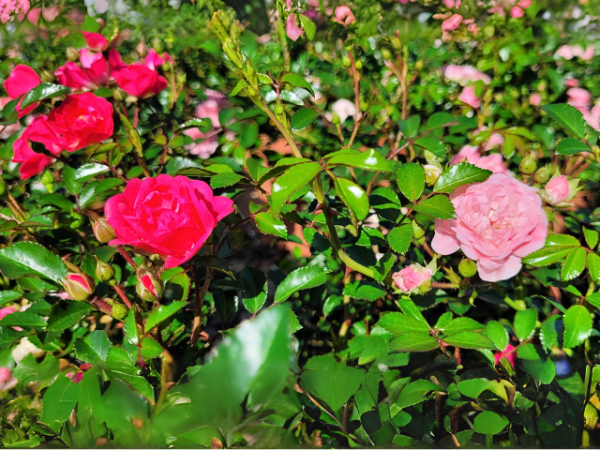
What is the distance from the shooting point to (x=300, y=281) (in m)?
0.56

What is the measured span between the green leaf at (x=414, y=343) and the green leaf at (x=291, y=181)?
20 centimetres

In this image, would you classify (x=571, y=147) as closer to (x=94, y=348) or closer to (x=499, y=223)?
(x=499, y=223)

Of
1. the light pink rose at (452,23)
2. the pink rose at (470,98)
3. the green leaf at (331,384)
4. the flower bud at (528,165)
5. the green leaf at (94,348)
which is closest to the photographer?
the green leaf at (331,384)

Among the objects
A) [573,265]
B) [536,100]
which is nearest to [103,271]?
[573,265]

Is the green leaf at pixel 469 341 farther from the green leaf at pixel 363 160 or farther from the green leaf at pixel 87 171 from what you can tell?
the green leaf at pixel 87 171

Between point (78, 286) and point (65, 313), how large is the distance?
0.14 ft

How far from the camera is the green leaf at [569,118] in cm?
57

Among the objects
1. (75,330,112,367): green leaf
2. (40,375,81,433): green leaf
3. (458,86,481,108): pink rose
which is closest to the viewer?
(40,375,81,433): green leaf

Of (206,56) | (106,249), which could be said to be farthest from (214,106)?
(106,249)

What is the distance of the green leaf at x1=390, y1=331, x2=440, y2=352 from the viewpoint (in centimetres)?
43

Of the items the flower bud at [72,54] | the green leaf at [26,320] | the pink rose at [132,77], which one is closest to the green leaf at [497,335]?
the green leaf at [26,320]

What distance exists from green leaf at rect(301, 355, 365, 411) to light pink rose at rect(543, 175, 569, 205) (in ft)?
1.25

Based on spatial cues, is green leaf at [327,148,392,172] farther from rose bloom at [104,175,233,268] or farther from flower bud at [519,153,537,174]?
flower bud at [519,153,537,174]

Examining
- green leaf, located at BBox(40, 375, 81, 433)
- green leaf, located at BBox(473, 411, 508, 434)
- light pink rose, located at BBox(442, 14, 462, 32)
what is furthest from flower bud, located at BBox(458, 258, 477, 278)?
light pink rose, located at BBox(442, 14, 462, 32)
